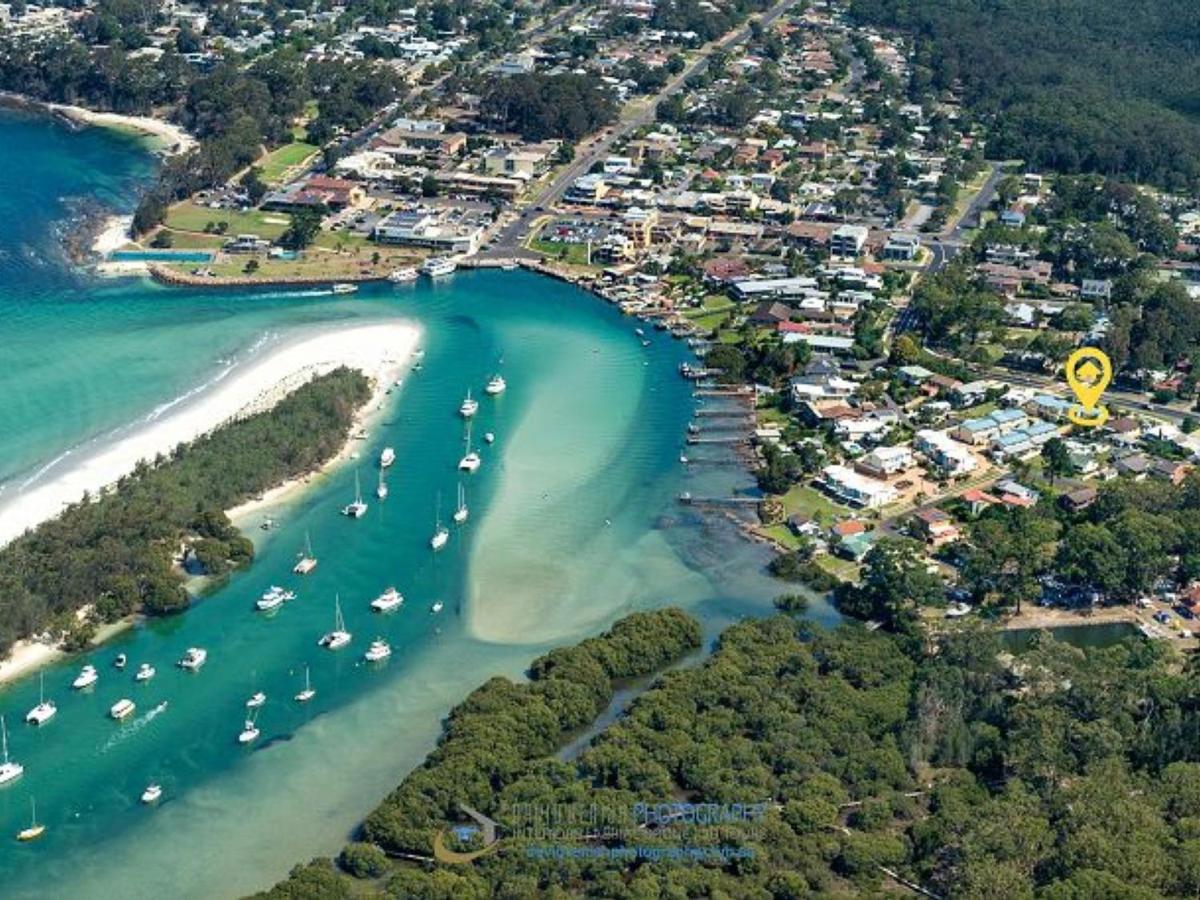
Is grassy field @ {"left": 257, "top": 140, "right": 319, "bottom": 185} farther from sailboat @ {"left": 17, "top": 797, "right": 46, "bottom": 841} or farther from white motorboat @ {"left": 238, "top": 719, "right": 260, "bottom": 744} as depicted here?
sailboat @ {"left": 17, "top": 797, "right": 46, "bottom": 841}

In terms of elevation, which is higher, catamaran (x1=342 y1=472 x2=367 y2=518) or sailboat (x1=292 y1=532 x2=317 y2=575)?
catamaran (x1=342 y1=472 x2=367 y2=518)

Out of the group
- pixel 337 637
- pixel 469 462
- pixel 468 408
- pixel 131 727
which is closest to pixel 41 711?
pixel 131 727

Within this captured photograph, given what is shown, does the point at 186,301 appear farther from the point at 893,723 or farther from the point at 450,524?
the point at 893,723

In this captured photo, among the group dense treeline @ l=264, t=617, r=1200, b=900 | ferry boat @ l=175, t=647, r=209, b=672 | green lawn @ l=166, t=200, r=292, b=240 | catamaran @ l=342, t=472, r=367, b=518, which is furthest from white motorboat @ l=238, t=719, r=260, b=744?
green lawn @ l=166, t=200, r=292, b=240

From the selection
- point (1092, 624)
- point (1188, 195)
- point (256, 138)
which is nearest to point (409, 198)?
point (256, 138)

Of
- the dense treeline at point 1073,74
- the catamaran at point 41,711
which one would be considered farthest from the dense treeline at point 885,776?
the dense treeline at point 1073,74

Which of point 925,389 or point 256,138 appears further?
point 256,138
